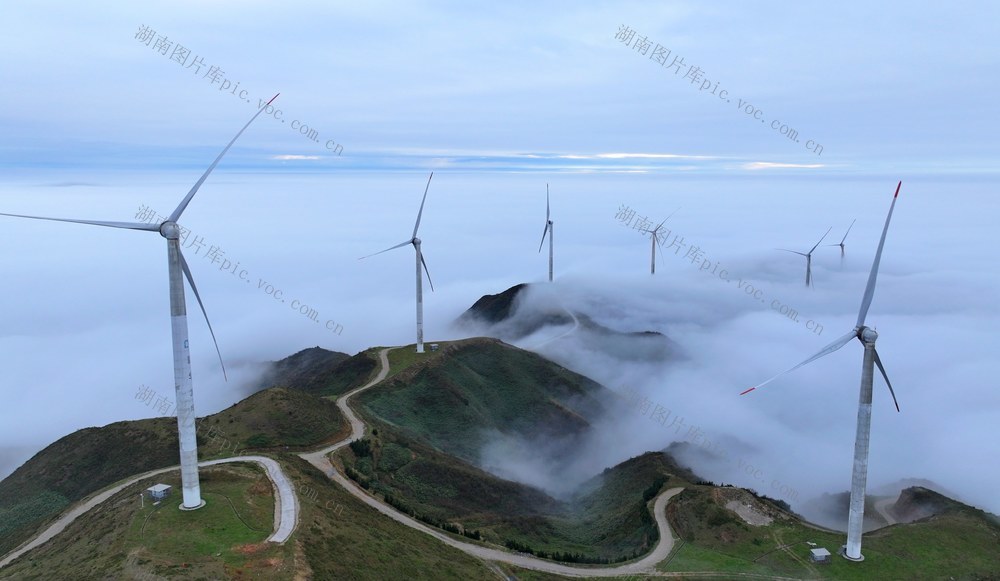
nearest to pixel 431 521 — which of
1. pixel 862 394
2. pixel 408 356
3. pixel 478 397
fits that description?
pixel 862 394

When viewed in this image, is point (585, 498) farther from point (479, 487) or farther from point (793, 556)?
point (793, 556)

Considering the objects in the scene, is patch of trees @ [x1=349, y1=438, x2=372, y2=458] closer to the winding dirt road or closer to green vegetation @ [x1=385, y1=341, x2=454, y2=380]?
the winding dirt road

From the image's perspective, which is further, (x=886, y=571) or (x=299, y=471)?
(x=299, y=471)

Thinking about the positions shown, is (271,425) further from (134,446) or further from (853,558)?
(853,558)

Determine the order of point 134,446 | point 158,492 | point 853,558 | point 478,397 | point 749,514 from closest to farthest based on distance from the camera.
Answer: point 158,492 → point 853,558 → point 749,514 → point 134,446 → point 478,397

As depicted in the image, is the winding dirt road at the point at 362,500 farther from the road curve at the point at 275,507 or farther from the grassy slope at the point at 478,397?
the grassy slope at the point at 478,397

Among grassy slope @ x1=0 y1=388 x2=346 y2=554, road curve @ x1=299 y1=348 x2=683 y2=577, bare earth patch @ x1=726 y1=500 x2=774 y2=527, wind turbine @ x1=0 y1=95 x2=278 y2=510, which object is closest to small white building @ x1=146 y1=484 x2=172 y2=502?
wind turbine @ x1=0 y1=95 x2=278 y2=510

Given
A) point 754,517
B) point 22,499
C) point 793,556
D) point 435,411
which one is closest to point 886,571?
point 793,556
